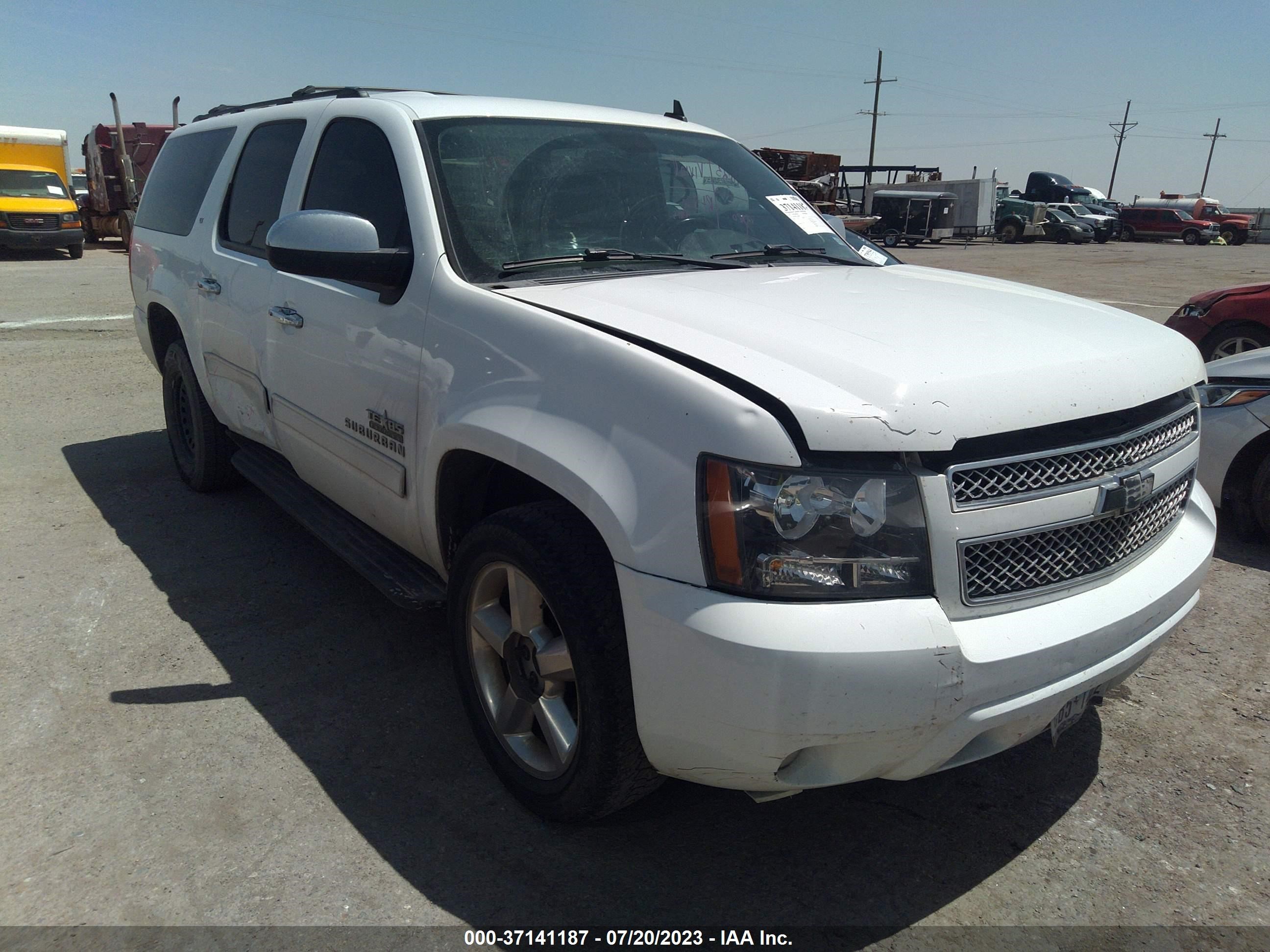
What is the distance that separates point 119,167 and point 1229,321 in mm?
25544

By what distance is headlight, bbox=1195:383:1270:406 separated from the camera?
4.44m

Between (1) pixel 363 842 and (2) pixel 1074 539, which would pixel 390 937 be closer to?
(1) pixel 363 842

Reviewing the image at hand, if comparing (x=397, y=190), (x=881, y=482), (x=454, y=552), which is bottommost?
(x=454, y=552)

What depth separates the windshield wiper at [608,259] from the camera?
289 centimetres

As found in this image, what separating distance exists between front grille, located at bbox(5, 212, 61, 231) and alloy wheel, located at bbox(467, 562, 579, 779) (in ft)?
76.0

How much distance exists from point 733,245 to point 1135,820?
2.14 meters

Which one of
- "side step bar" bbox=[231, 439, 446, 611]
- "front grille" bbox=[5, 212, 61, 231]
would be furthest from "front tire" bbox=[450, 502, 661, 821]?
"front grille" bbox=[5, 212, 61, 231]

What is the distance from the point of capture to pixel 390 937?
2.17 m

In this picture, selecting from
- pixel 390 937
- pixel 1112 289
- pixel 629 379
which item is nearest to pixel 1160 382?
pixel 629 379

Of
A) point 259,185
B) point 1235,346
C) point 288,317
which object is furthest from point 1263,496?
point 259,185

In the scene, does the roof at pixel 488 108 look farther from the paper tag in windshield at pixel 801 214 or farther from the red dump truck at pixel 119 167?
the red dump truck at pixel 119 167

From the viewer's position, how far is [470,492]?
111 inches

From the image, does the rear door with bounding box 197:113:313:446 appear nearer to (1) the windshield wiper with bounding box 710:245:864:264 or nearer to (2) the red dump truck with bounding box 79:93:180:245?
(1) the windshield wiper with bounding box 710:245:864:264

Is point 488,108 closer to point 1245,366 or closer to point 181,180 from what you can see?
point 181,180
